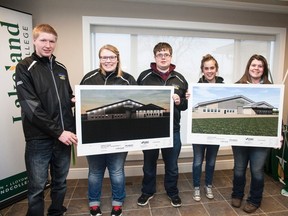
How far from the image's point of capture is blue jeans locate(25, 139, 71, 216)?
1524 mm

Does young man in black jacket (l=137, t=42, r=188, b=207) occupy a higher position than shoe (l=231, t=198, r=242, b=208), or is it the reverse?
young man in black jacket (l=137, t=42, r=188, b=207)

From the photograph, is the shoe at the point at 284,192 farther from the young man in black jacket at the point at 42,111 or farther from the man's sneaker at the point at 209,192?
the young man in black jacket at the point at 42,111

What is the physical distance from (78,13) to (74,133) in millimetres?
1480

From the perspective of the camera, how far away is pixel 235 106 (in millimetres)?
1823

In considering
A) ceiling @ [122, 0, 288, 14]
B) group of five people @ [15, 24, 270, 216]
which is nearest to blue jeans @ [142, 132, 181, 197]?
group of five people @ [15, 24, 270, 216]

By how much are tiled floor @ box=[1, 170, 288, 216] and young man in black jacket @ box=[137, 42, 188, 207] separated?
91 millimetres

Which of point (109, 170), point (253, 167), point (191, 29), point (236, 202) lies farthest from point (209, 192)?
point (191, 29)

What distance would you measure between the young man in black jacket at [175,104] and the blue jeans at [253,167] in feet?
1.86

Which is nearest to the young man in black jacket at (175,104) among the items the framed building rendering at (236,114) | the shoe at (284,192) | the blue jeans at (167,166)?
the blue jeans at (167,166)

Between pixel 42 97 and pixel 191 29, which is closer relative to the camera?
pixel 42 97

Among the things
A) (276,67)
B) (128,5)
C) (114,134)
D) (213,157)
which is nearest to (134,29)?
(128,5)

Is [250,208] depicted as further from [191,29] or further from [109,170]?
[191,29]

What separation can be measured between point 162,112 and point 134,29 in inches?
52.8

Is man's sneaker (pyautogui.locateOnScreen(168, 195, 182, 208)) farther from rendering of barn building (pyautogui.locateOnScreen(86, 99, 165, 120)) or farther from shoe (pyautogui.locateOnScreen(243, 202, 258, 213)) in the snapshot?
rendering of barn building (pyautogui.locateOnScreen(86, 99, 165, 120))
